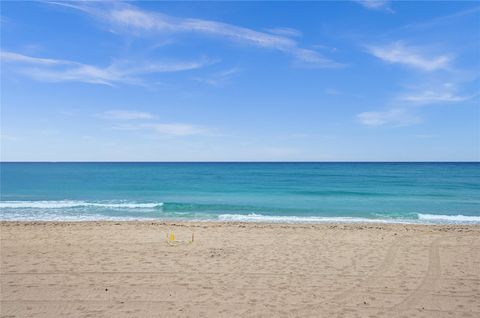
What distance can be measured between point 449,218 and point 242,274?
18742 millimetres

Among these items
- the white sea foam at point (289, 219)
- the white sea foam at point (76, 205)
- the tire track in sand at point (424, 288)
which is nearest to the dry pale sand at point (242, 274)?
the tire track in sand at point (424, 288)

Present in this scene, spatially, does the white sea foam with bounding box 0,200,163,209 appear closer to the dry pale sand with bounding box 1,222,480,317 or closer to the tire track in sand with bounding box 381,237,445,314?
the dry pale sand with bounding box 1,222,480,317

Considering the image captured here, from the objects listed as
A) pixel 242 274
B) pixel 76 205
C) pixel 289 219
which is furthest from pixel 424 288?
pixel 76 205

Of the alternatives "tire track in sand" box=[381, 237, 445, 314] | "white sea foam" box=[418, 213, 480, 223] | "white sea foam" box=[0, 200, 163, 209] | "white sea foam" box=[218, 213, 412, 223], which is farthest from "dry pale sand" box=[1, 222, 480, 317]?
"white sea foam" box=[0, 200, 163, 209]

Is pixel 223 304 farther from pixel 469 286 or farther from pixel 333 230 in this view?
pixel 333 230

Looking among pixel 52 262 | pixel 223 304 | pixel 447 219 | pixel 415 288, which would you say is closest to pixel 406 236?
pixel 415 288

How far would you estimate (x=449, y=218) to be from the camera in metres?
22.1

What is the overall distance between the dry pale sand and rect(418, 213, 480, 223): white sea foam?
636 cm

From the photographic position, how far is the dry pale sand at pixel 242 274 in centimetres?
771

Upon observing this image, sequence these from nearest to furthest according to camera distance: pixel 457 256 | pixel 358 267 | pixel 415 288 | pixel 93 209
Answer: pixel 415 288, pixel 358 267, pixel 457 256, pixel 93 209

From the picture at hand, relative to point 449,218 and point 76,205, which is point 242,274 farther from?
point 76,205

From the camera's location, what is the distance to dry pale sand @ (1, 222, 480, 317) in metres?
7.71

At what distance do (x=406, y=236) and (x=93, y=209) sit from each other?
22.4 metres

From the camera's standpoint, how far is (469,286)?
29.4ft
